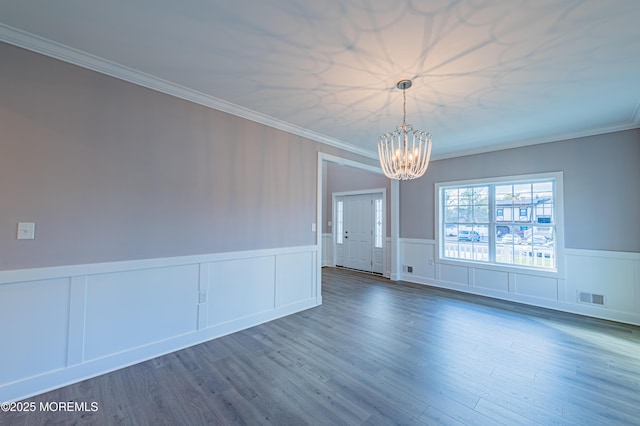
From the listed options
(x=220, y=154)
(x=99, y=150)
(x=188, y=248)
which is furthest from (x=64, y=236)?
(x=220, y=154)

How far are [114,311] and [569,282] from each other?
5.71 metres

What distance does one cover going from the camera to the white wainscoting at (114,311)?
6.34 ft

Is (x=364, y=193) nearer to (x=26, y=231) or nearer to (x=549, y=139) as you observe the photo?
(x=549, y=139)

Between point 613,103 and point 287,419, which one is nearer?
point 287,419

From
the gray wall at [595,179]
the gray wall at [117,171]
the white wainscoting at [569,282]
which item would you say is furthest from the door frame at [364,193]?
the gray wall at [117,171]

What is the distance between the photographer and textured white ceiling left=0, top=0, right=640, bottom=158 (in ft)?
5.47

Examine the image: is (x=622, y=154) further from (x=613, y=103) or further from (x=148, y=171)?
(x=148, y=171)

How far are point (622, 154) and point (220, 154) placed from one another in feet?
17.3

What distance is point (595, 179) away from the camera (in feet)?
12.2

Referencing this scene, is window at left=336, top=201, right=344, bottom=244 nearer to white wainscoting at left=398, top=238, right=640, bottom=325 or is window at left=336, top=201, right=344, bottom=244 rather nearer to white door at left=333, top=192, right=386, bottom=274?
white door at left=333, top=192, right=386, bottom=274

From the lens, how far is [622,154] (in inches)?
140

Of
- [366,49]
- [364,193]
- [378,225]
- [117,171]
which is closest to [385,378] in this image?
[366,49]

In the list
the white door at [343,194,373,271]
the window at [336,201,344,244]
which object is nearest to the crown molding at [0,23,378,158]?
the white door at [343,194,373,271]

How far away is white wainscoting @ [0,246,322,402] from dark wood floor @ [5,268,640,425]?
0.17m
